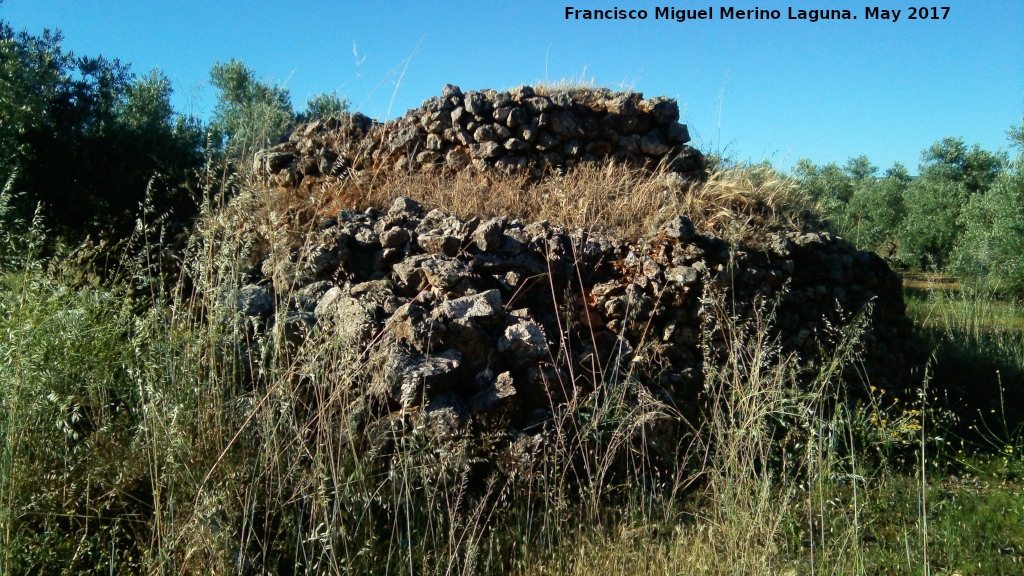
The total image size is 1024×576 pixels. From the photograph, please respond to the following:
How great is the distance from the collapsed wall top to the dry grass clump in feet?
0.93

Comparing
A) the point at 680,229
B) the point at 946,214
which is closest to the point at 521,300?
the point at 680,229

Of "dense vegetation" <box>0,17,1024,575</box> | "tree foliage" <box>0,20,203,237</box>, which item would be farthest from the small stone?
"tree foliage" <box>0,20,203,237</box>

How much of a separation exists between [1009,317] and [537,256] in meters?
8.55

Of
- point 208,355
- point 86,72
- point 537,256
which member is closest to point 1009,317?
point 537,256

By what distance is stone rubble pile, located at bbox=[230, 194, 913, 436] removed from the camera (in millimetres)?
3996

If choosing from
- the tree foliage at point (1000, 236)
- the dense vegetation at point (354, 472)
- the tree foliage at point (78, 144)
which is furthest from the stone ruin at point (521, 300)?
the tree foliage at point (1000, 236)

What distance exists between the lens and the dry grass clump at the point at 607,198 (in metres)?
5.85

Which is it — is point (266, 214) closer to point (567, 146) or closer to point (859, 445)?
point (567, 146)

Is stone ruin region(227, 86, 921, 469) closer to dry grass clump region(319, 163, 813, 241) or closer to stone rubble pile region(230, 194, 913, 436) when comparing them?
stone rubble pile region(230, 194, 913, 436)

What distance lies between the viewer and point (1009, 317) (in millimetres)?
9914

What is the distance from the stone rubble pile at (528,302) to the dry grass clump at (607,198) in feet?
1.28

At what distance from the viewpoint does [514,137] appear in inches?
288

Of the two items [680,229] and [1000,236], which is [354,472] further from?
[1000,236]

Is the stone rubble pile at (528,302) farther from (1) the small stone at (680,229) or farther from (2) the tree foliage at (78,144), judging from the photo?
(2) the tree foliage at (78,144)
